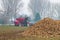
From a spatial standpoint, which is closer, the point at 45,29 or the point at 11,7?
the point at 45,29

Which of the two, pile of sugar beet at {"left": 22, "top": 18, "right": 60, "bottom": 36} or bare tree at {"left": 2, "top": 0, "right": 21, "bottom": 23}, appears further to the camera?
bare tree at {"left": 2, "top": 0, "right": 21, "bottom": 23}

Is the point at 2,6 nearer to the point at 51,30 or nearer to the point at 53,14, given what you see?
the point at 53,14

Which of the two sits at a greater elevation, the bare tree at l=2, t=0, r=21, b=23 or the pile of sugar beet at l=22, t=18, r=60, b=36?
the bare tree at l=2, t=0, r=21, b=23

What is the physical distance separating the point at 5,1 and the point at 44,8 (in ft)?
41.4

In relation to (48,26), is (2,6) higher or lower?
higher

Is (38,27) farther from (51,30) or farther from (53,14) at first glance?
(53,14)

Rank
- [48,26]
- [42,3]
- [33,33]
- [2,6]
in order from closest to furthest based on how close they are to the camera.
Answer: [33,33] < [48,26] < [2,6] < [42,3]

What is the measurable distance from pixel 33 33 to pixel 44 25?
6.14 ft

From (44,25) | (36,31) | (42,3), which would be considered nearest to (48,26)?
(44,25)

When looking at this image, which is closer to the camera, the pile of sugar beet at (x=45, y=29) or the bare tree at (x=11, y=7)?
the pile of sugar beet at (x=45, y=29)

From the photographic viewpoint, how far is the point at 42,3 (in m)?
55.3

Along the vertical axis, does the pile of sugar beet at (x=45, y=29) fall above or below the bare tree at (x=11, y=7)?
below

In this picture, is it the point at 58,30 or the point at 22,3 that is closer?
the point at 58,30

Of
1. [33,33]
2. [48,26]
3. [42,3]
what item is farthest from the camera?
[42,3]
